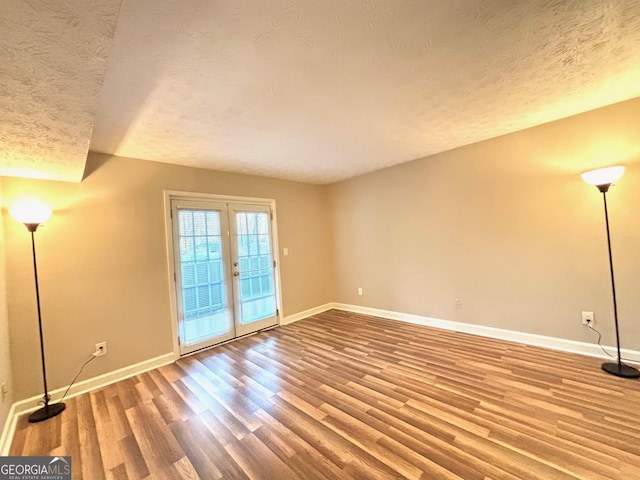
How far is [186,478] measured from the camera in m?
1.46

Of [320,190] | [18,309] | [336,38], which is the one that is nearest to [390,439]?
[336,38]

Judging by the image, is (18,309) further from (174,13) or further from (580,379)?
(580,379)

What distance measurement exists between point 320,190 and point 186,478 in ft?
14.1

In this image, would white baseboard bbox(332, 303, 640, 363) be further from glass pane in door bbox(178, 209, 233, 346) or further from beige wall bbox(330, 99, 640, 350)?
glass pane in door bbox(178, 209, 233, 346)

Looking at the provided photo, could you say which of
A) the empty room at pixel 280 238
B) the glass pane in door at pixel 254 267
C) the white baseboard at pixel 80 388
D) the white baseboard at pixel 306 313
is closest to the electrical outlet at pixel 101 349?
the empty room at pixel 280 238

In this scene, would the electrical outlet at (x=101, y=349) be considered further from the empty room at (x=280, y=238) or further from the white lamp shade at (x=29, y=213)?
the white lamp shade at (x=29, y=213)

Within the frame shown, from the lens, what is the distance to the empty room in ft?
4.38

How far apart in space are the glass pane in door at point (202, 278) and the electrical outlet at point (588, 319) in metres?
4.15

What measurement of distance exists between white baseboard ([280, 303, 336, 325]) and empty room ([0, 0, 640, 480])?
0.19ft

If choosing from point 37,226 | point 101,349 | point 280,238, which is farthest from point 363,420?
point 37,226

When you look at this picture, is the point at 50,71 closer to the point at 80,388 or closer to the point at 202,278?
the point at 202,278

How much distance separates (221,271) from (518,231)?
151 inches

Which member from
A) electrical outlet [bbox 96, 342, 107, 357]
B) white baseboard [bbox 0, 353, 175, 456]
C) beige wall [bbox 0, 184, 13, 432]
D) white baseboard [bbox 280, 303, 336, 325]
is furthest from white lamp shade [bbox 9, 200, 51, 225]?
white baseboard [bbox 280, 303, 336, 325]

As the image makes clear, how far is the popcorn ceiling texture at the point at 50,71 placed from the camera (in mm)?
771
